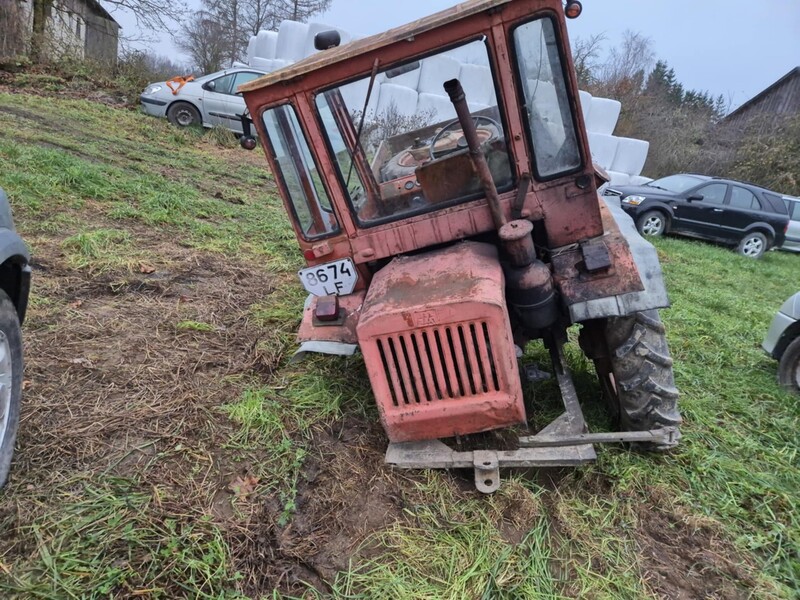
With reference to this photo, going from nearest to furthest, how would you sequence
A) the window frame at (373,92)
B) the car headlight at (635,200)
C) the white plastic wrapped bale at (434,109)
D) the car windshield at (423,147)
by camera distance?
the window frame at (373,92)
the car windshield at (423,147)
the white plastic wrapped bale at (434,109)
the car headlight at (635,200)

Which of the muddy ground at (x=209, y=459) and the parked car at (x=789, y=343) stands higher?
the muddy ground at (x=209, y=459)

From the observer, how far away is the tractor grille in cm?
226

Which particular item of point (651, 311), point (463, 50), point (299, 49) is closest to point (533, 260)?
point (651, 311)

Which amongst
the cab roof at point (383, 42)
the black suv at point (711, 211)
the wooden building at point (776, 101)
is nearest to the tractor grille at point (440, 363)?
the cab roof at point (383, 42)

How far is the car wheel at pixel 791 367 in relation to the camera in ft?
12.7

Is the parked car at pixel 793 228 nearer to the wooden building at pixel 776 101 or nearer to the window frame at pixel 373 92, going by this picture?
the wooden building at pixel 776 101

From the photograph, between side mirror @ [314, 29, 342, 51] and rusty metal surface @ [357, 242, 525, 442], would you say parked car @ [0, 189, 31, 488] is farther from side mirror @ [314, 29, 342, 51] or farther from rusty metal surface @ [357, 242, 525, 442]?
side mirror @ [314, 29, 342, 51]

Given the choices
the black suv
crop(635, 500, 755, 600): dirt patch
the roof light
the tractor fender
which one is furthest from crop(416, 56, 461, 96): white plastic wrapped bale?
the black suv

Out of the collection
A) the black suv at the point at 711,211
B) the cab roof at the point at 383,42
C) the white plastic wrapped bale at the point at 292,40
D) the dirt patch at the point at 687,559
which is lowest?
the black suv at the point at 711,211

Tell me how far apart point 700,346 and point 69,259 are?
5766 millimetres

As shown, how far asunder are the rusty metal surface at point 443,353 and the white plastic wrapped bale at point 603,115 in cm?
1431

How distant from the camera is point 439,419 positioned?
238cm

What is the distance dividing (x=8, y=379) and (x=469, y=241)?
228cm

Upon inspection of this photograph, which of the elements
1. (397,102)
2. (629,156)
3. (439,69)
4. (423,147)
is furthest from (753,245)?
(439,69)
